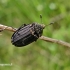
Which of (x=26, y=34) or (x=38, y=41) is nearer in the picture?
(x=26, y=34)

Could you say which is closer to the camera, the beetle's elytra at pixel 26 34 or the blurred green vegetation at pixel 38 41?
the beetle's elytra at pixel 26 34

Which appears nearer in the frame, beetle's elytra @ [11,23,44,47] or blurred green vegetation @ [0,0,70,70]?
beetle's elytra @ [11,23,44,47]

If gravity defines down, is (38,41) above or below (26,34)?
below

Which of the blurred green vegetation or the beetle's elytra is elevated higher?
the beetle's elytra

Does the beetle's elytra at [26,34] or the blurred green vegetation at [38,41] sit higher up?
the beetle's elytra at [26,34]
